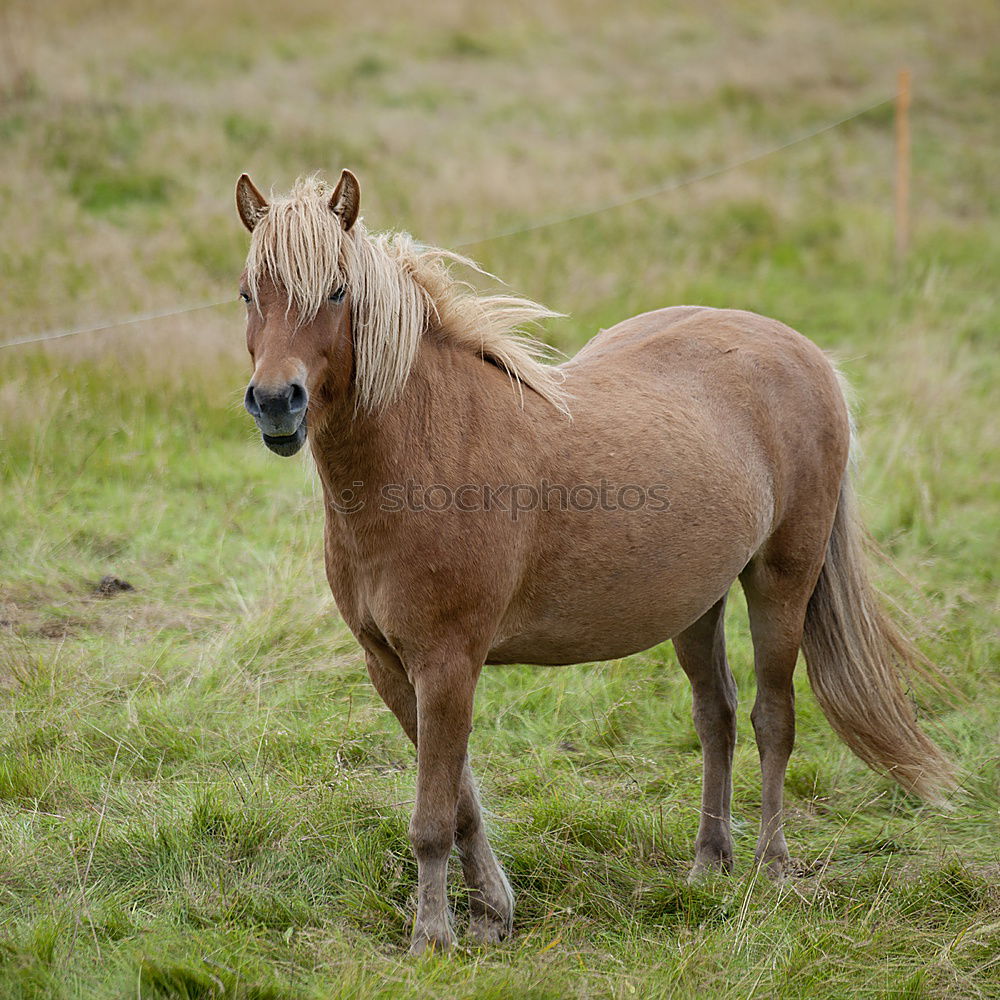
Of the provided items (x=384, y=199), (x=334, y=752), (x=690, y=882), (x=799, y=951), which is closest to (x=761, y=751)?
(x=690, y=882)

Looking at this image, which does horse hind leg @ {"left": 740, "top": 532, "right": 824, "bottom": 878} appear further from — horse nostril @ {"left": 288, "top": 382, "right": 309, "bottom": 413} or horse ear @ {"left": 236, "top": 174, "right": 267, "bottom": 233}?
horse ear @ {"left": 236, "top": 174, "right": 267, "bottom": 233}

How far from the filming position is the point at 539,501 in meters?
2.91

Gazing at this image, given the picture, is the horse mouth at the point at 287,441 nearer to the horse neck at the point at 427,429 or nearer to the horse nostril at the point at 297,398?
the horse nostril at the point at 297,398

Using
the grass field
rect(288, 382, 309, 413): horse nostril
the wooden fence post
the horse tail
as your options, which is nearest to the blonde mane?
rect(288, 382, 309, 413): horse nostril

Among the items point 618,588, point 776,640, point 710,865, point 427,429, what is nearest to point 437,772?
point 618,588

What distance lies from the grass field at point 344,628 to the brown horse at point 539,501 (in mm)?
347

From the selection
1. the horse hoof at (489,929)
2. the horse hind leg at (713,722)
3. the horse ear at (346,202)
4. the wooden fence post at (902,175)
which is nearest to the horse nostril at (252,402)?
the horse ear at (346,202)

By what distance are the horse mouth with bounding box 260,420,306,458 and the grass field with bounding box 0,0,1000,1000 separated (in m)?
1.27

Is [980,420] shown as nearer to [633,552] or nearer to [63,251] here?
[633,552]

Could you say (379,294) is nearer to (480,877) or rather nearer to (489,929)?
(480,877)

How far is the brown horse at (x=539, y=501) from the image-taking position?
8.75 ft

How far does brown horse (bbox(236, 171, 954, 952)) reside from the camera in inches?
105

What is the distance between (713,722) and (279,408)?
2.05 metres

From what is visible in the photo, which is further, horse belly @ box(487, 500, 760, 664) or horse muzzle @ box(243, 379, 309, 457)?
horse belly @ box(487, 500, 760, 664)
